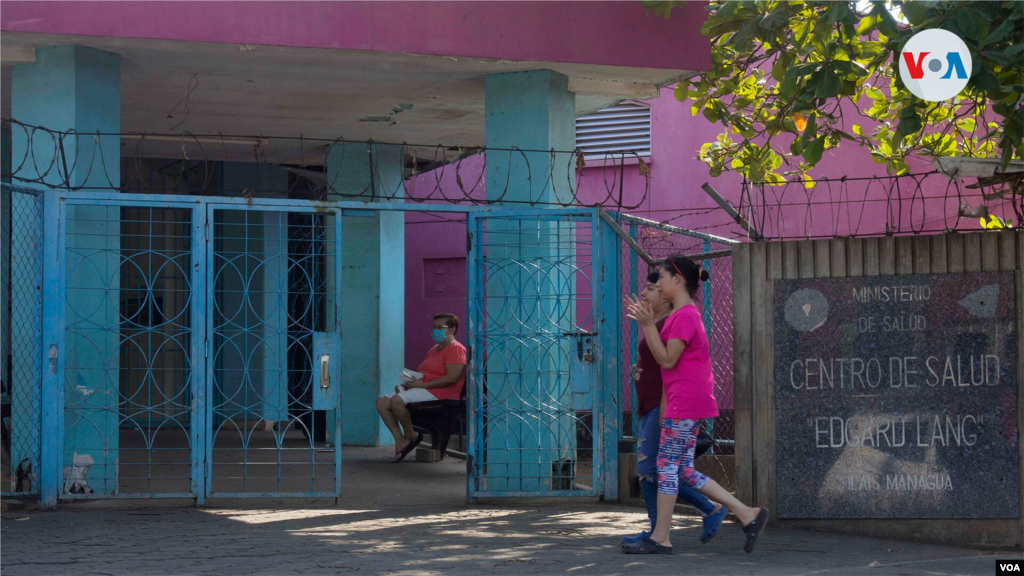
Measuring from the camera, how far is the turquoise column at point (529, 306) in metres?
7.65

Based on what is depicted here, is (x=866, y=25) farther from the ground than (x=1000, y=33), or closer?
farther from the ground

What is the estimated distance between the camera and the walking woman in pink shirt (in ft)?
17.4

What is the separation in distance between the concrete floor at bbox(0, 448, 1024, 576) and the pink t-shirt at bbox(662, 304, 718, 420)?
0.74 m

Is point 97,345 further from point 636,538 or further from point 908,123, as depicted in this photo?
point 908,123

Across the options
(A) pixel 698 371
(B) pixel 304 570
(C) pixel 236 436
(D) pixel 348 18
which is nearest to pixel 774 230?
(C) pixel 236 436

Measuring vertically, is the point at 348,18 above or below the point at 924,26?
above

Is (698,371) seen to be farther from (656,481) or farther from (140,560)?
(140,560)

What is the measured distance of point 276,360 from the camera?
9508mm

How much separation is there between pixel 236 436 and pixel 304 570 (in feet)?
24.5

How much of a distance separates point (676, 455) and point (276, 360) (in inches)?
200

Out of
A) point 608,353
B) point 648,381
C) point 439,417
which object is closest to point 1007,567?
point 648,381

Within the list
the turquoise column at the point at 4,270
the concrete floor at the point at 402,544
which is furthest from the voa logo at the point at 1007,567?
the turquoise column at the point at 4,270

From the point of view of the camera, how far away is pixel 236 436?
12.1 m

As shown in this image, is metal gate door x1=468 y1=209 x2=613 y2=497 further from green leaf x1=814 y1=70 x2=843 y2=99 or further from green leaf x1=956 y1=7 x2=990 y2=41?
green leaf x1=956 y1=7 x2=990 y2=41
